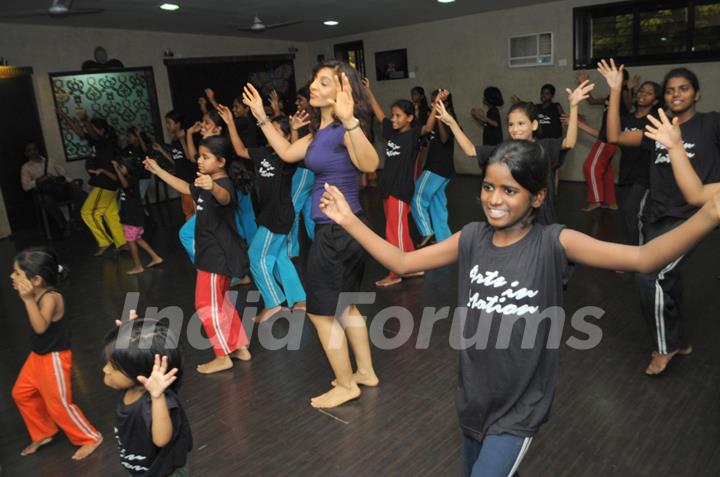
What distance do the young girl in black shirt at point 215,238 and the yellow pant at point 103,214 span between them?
3325 mm

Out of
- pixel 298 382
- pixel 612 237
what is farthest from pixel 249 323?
pixel 612 237

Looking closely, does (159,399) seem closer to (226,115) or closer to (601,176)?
(226,115)

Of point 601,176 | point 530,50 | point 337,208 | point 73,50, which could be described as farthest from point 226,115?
point 530,50

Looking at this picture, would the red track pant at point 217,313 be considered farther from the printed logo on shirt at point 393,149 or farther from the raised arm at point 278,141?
the printed logo on shirt at point 393,149

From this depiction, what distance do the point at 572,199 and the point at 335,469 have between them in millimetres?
5953

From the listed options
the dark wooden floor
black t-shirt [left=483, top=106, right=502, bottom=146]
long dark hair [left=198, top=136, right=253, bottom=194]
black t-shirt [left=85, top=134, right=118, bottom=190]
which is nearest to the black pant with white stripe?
the dark wooden floor

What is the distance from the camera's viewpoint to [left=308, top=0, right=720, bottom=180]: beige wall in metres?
8.26

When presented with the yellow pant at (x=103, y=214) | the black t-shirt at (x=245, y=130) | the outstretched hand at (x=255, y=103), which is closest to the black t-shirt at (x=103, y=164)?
the yellow pant at (x=103, y=214)

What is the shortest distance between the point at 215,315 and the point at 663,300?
93.1 inches

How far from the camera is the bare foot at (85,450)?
2.65 metres

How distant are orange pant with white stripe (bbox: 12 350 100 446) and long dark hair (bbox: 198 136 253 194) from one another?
1.24 m

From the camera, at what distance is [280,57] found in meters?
11.4

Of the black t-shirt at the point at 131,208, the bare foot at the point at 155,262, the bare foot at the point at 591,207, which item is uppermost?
the black t-shirt at the point at 131,208

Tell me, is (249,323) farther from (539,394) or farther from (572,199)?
(572,199)
